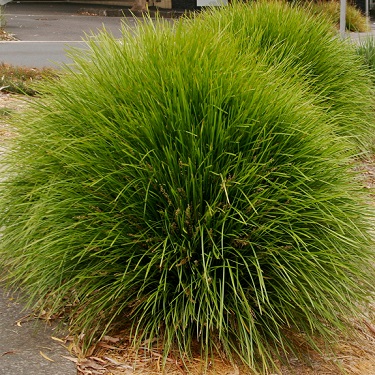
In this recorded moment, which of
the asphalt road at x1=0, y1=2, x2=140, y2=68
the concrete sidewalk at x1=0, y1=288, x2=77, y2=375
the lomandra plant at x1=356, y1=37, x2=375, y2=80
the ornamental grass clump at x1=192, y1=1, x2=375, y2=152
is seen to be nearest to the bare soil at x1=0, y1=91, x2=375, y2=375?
the concrete sidewalk at x1=0, y1=288, x2=77, y2=375

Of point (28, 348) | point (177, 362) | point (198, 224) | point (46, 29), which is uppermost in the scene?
point (198, 224)

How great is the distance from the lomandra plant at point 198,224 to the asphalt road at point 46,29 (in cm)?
567

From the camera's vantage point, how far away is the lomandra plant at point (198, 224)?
3643mm

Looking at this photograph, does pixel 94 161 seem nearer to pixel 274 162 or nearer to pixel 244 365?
pixel 274 162

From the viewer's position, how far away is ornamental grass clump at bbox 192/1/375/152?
707 cm

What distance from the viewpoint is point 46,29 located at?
2288cm

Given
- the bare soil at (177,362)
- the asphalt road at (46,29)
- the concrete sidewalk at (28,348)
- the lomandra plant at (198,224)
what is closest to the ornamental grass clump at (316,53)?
the asphalt road at (46,29)

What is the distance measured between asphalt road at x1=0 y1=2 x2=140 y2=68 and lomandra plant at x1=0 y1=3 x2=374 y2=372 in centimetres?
567

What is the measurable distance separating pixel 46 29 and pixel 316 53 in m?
16.7

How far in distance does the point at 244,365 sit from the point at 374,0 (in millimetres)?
31502

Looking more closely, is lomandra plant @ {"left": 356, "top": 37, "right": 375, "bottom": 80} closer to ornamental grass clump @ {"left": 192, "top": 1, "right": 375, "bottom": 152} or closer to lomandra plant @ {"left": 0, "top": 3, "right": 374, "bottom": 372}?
ornamental grass clump @ {"left": 192, "top": 1, "right": 375, "bottom": 152}

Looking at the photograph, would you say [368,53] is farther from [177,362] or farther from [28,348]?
[28,348]

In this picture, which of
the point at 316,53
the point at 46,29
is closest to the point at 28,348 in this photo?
the point at 316,53

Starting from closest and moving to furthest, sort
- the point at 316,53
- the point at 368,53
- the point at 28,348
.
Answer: the point at 28,348 → the point at 316,53 → the point at 368,53
